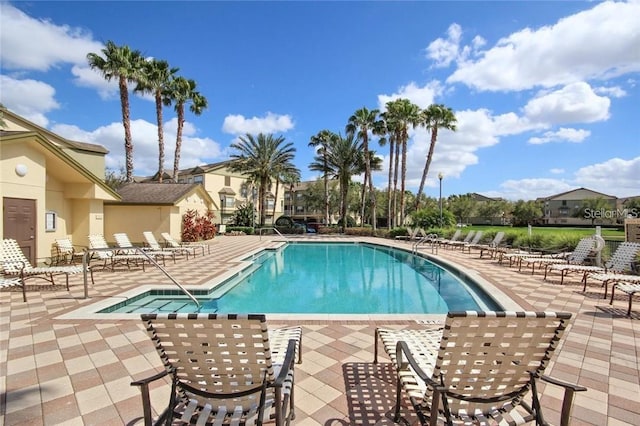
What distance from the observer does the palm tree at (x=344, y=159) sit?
3077cm

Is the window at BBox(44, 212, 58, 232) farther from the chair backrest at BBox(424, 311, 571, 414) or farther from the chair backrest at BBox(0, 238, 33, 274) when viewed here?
the chair backrest at BBox(424, 311, 571, 414)

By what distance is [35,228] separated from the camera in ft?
33.1

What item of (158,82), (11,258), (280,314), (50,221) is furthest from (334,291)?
(158,82)

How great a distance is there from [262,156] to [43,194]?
22.6 meters

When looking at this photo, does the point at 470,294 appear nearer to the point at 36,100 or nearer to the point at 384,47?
the point at 384,47

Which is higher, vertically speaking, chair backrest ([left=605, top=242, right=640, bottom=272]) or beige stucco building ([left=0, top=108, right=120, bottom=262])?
beige stucco building ([left=0, top=108, right=120, bottom=262])

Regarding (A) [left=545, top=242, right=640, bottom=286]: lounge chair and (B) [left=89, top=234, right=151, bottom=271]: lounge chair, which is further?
(B) [left=89, top=234, right=151, bottom=271]: lounge chair

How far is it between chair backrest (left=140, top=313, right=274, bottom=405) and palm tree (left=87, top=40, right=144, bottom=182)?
78.8 ft

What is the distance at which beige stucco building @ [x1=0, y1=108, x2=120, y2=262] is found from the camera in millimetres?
9188

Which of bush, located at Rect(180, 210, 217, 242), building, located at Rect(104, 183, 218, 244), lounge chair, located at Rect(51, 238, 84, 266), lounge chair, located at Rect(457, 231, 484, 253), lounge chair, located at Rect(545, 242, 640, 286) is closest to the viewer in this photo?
lounge chair, located at Rect(545, 242, 640, 286)

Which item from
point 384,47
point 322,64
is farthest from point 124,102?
point 384,47

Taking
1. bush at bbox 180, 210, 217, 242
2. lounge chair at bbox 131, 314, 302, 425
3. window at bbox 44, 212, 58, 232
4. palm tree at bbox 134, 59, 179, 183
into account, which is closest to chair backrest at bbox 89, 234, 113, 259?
window at bbox 44, 212, 58, 232

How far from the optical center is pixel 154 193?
58.6 feet

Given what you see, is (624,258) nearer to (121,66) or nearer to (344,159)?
(344,159)
